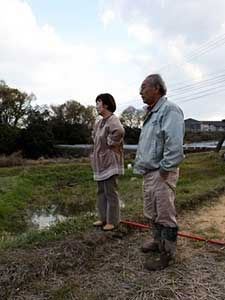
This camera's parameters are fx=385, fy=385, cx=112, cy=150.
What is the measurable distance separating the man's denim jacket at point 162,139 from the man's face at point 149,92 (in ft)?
0.14

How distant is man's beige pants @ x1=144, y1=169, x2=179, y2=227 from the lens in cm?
281

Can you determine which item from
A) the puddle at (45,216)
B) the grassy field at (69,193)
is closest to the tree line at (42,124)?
the grassy field at (69,193)

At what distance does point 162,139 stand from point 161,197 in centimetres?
42

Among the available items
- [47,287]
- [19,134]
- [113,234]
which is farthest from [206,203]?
[19,134]

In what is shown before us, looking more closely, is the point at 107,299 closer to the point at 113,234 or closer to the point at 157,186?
the point at 157,186

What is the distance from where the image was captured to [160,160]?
2807 millimetres

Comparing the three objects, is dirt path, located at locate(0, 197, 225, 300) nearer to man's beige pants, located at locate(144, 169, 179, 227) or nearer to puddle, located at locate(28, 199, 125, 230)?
man's beige pants, located at locate(144, 169, 179, 227)

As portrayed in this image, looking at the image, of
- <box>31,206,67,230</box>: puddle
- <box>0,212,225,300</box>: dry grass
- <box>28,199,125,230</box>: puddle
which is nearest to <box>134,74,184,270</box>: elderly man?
<box>0,212,225,300</box>: dry grass

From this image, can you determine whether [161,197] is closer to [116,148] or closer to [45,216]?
[116,148]

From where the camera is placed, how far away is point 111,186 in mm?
3621

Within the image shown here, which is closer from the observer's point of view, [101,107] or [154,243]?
[154,243]

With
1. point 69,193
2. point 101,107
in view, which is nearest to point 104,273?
point 101,107

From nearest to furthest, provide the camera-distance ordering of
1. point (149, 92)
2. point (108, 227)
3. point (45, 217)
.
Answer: point (149, 92) < point (108, 227) < point (45, 217)

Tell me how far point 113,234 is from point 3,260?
106cm
